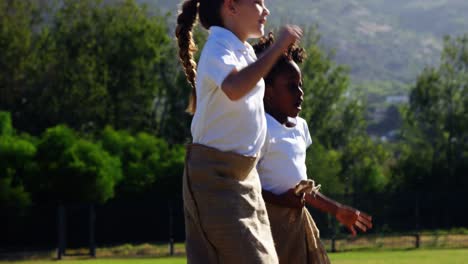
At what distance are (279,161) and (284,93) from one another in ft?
1.36

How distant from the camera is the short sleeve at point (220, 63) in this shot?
4.77 metres

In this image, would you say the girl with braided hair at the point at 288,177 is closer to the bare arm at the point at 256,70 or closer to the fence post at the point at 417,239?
the bare arm at the point at 256,70

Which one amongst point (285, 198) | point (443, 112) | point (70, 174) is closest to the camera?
point (285, 198)

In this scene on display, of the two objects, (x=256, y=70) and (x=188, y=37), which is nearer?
(x=256, y=70)

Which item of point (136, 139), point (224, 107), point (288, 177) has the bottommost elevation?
point (288, 177)

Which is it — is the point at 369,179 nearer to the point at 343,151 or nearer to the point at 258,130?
the point at 343,151

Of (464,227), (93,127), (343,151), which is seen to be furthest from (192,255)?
(343,151)

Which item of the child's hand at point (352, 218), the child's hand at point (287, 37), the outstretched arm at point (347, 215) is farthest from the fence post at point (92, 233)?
the child's hand at point (287, 37)

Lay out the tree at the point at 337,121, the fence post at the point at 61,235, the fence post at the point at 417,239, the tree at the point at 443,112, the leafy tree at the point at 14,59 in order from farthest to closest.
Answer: the tree at the point at 337,121
the leafy tree at the point at 14,59
the tree at the point at 443,112
the fence post at the point at 417,239
the fence post at the point at 61,235

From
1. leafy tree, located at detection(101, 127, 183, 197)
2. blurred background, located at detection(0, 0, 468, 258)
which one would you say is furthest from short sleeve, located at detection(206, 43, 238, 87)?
leafy tree, located at detection(101, 127, 183, 197)

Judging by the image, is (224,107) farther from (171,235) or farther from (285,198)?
(171,235)

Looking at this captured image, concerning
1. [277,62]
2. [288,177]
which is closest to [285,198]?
[288,177]

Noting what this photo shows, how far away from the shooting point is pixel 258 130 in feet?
16.3

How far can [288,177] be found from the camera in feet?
21.0
